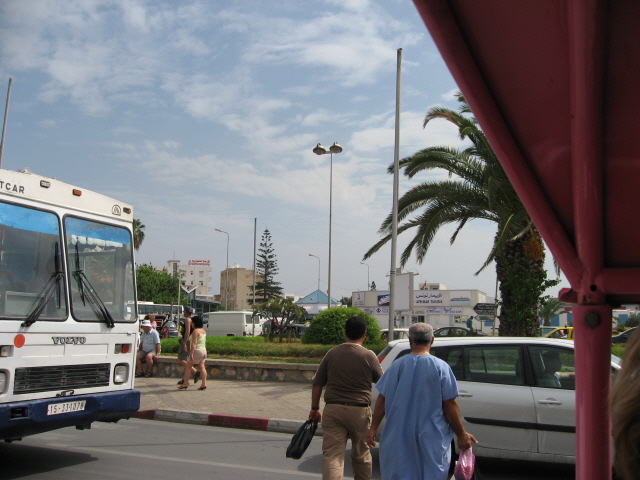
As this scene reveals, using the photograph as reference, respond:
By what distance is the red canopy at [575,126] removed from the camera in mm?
1242

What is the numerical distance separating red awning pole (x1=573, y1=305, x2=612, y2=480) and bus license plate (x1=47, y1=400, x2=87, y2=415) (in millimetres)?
5745

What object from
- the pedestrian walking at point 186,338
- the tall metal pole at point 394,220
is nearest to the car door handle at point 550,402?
the pedestrian walking at point 186,338

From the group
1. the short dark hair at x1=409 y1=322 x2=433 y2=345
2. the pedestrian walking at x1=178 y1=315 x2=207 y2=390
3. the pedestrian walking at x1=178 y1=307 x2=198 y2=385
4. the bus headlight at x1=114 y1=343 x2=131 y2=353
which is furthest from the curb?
the short dark hair at x1=409 y1=322 x2=433 y2=345

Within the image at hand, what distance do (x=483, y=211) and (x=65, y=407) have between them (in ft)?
38.6

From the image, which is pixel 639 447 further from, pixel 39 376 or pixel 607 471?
pixel 39 376

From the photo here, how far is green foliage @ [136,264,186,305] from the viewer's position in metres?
87.6

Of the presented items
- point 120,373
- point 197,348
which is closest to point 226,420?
point 197,348

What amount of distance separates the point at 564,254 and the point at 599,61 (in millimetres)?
551

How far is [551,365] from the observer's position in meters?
6.68

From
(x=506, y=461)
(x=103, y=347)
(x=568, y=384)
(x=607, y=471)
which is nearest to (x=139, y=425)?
(x=103, y=347)

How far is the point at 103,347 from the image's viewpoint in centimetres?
685

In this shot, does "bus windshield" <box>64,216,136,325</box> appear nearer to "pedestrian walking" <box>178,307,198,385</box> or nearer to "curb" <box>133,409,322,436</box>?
"curb" <box>133,409,322,436</box>

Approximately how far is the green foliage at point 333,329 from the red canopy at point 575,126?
17.1 meters

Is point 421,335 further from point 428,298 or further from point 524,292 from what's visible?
point 428,298
